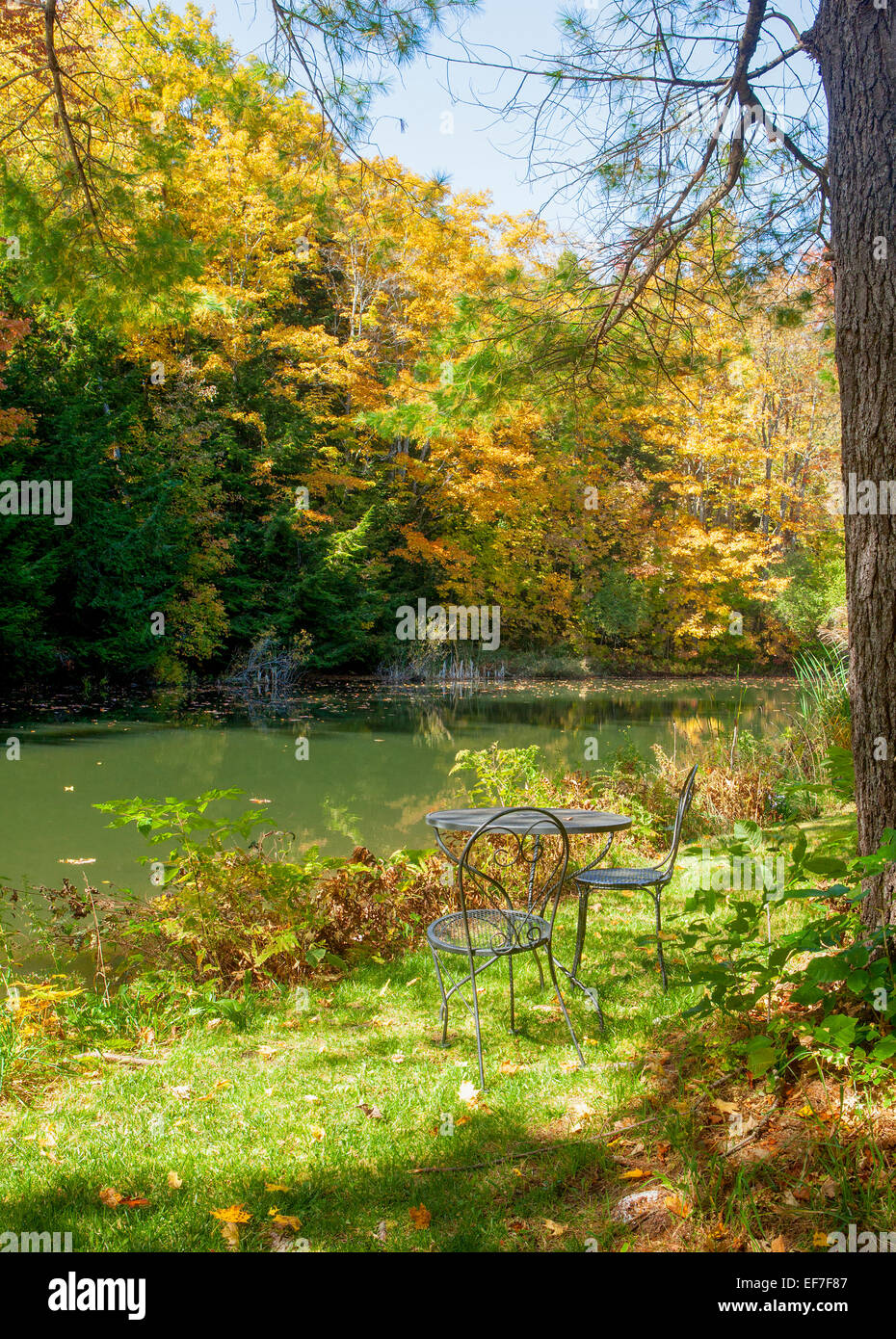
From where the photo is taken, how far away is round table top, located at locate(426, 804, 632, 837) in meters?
3.62

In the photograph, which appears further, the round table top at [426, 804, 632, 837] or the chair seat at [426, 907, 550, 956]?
the round table top at [426, 804, 632, 837]

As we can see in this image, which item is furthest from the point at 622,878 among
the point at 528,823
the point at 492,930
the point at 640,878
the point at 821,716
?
the point at 821,716

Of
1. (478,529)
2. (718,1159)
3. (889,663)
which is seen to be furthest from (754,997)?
(478,529)

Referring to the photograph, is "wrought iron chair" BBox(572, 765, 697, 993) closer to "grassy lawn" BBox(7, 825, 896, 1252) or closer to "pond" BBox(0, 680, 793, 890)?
"grassy lawn" BBox(7, 825, 896, 1252)

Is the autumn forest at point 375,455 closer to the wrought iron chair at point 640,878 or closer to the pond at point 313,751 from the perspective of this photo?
the pond at point 313,751

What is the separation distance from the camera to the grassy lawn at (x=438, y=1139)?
2.11 meters

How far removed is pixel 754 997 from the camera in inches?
97.2

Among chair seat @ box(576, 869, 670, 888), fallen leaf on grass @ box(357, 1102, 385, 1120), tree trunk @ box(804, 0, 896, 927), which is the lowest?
fallen leaf on grass @ box(357, 1102, 385, 1120)

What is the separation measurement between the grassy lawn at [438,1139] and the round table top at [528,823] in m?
0.70

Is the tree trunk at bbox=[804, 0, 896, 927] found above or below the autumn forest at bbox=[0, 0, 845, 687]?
below

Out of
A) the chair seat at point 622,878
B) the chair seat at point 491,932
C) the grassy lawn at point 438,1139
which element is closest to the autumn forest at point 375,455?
the chair seat at point 622,878

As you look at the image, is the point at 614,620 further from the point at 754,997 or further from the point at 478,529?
the point at 754,997

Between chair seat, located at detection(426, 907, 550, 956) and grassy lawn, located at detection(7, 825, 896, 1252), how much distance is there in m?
0.39

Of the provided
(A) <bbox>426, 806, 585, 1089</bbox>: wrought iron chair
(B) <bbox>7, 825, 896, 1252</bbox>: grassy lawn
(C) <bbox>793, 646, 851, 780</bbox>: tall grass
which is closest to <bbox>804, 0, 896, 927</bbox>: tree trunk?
(B) <bbox>7, 825, 896, 1252</bbox>: grassy lawn
